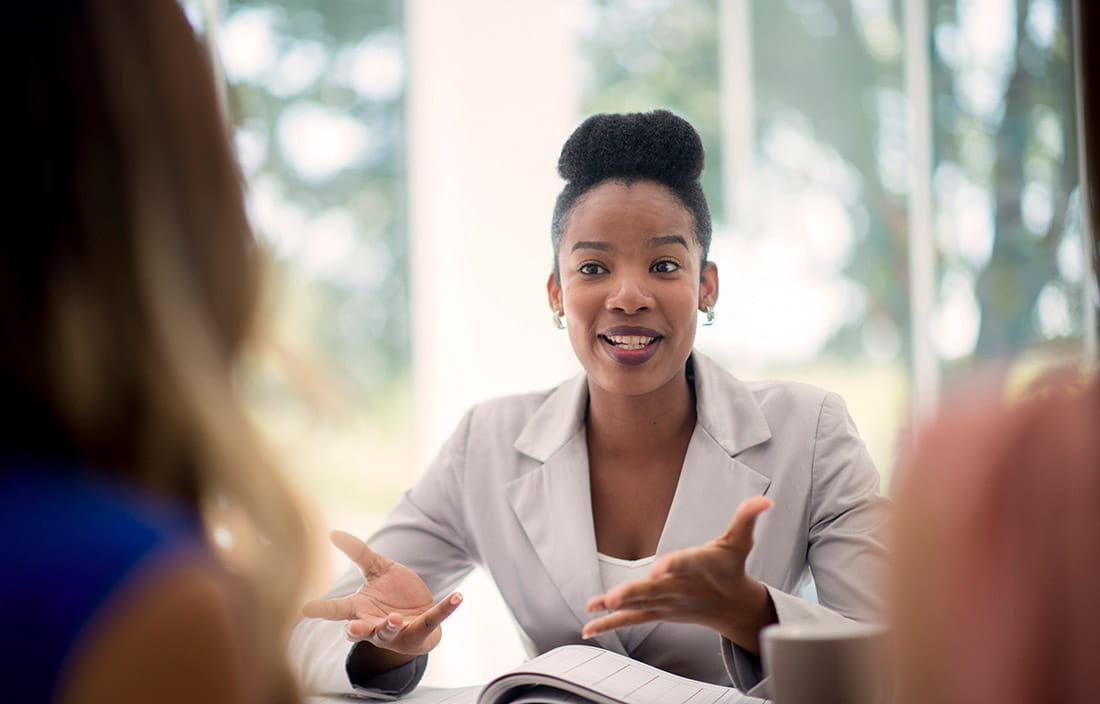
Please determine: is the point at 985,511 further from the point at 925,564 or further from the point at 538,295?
the point at 538,295

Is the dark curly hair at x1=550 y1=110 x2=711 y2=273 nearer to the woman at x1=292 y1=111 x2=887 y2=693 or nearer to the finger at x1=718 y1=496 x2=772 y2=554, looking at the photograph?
the woman at x1=292 y1=111 x2=887 y2=693

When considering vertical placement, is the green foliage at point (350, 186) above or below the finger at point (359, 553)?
above

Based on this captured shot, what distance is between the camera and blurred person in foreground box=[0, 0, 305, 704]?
0.61 m

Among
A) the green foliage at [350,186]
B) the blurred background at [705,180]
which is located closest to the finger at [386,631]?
the blurred background at [705,180]

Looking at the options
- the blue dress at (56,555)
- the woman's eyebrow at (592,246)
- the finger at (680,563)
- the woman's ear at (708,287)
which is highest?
the woman's eyebrow at (592,246)

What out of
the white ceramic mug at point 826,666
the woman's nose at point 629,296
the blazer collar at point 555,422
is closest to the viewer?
the white ceramic mug at point 826,666

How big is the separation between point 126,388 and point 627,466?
4.57ft

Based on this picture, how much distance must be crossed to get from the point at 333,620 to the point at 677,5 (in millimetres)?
4148

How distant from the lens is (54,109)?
0.69m

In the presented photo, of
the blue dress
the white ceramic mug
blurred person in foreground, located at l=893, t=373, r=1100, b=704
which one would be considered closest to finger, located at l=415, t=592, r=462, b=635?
the white ceramic mug

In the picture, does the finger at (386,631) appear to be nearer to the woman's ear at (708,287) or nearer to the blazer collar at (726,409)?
the blazer collar at (726,409)

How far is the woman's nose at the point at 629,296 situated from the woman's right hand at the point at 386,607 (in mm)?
634

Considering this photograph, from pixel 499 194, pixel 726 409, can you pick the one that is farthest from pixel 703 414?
pixel 499 194

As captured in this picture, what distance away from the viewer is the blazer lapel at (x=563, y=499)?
180cm
